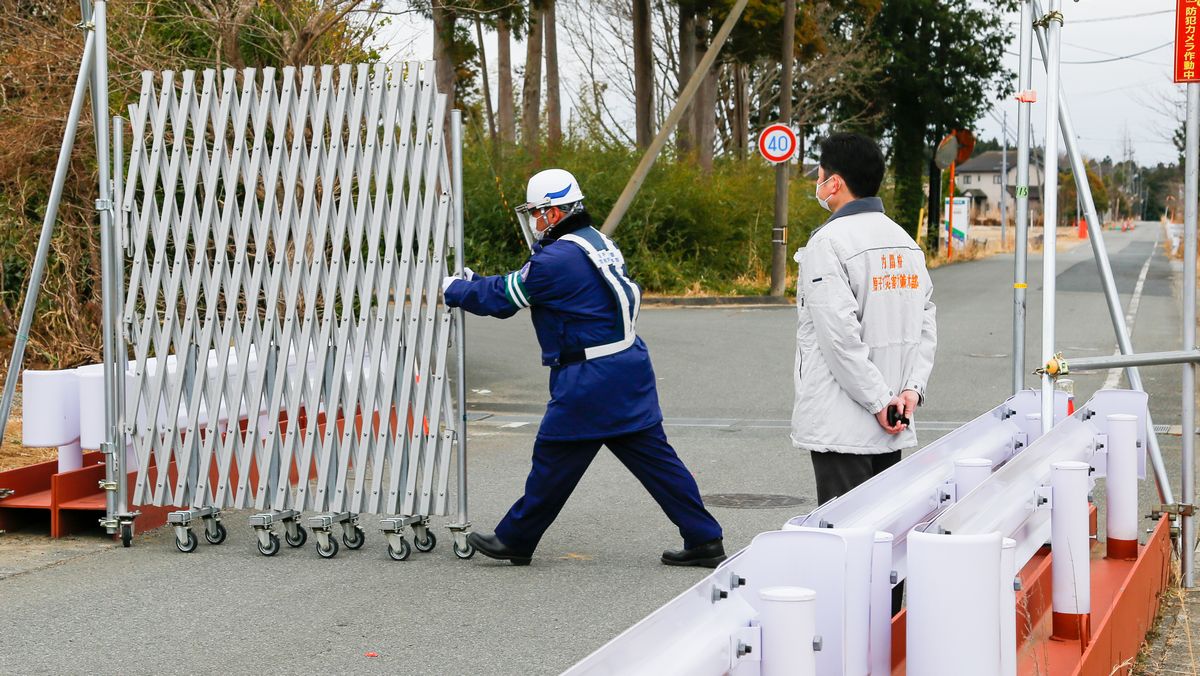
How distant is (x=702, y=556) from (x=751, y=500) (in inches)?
76.7

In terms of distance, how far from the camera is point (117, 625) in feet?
19.2

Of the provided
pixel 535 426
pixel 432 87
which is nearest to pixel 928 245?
pixel 535 426

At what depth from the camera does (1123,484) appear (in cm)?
561

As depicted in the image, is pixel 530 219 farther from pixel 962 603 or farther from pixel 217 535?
pixel 962 603

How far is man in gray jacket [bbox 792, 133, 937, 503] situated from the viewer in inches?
200

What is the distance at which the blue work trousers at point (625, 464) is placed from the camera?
660 centimetres

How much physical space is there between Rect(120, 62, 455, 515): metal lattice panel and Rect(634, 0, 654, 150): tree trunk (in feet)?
77.8

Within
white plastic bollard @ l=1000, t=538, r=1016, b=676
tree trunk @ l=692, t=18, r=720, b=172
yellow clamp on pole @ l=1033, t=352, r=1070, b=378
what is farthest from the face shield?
tree trunk @ l=692, t=18, r=720, b=172

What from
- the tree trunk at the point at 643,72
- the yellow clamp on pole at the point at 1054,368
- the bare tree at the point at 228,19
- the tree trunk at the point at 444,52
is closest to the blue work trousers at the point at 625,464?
the yellow clamp on pole at the point at 1054,368

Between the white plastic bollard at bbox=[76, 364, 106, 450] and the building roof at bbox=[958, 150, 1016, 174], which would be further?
the building roof at bbox=[958, 150, 1016, 174]

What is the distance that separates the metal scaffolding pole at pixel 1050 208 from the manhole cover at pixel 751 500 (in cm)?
322

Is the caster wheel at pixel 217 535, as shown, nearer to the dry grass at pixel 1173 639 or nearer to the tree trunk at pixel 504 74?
the dry grass at pixel 1173 639

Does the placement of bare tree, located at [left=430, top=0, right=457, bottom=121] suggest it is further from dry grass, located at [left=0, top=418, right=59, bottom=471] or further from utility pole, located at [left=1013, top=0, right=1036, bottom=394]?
utility pole, located at [left=1013, top=0, right=1036, bottom=394]

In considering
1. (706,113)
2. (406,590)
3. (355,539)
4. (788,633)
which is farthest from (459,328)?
(706,113)
